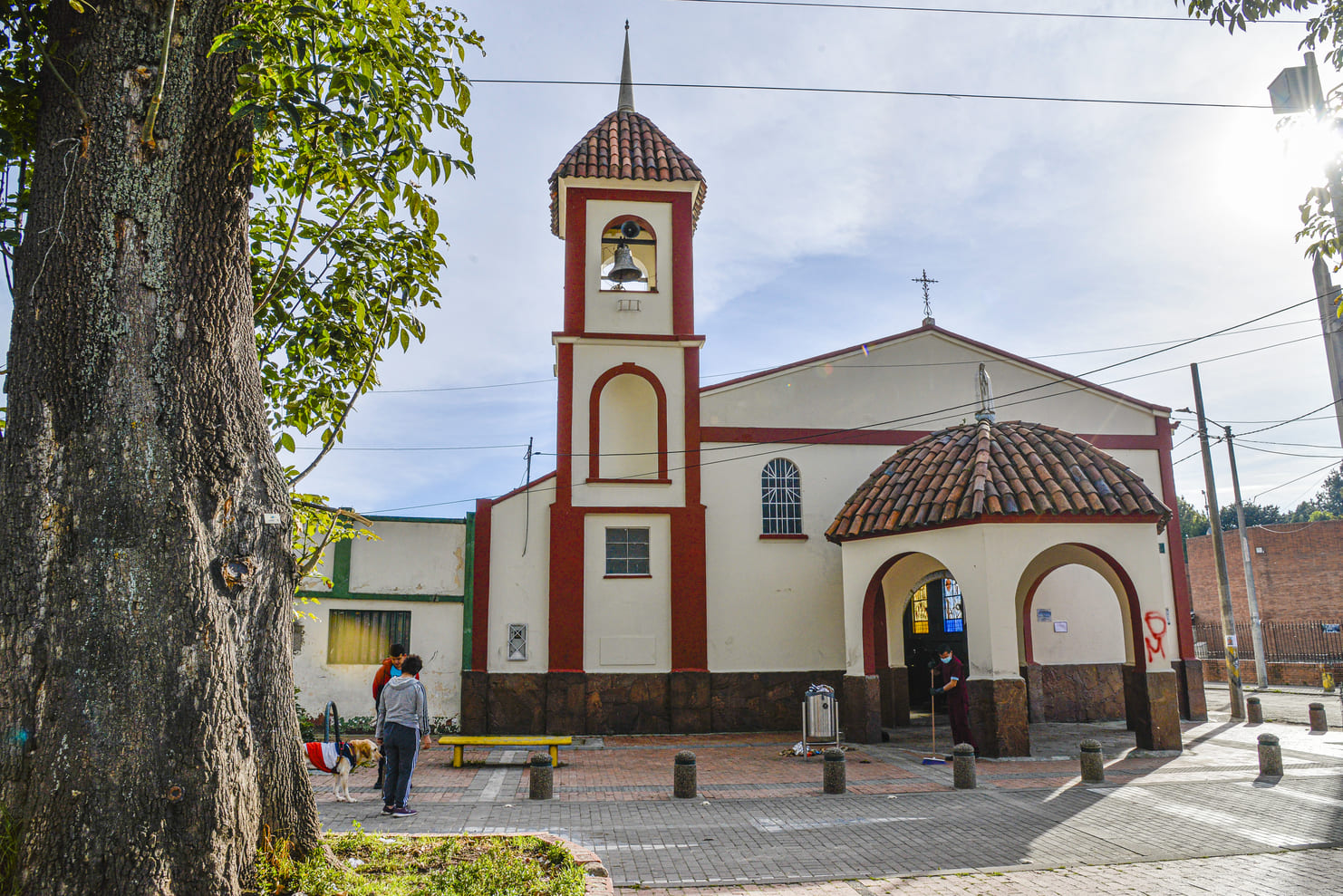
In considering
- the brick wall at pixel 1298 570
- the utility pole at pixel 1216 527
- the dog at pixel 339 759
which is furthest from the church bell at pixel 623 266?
the brick wall at pixel 1298 570

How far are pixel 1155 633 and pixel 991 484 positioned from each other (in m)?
3.14

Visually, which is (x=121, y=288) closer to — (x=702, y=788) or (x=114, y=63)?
(x=114, y=63)

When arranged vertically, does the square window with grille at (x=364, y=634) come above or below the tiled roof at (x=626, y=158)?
below

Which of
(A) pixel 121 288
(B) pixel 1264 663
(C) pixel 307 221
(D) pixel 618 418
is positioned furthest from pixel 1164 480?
(A) pixel 121 288

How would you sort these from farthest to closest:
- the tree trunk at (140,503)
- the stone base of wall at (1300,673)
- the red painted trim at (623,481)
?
the stone base of wall at (1300,673) → the red painted trim at (623,481) → the tree trunk at (140,503)

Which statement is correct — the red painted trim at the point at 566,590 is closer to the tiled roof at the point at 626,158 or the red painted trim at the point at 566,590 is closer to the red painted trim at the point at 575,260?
the red painted trim at the point at 575,260

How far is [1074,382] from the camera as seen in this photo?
19469mm

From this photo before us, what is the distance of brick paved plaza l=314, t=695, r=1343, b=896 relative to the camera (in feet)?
24.6

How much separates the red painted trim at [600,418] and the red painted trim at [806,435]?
0.83m

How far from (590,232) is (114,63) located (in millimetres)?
13772

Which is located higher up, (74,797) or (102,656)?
(102,656)

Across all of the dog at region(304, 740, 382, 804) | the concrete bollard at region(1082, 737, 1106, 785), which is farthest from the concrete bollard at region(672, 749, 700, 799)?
Result: the concrete bollard at region(1082, 737, 1106, 785)

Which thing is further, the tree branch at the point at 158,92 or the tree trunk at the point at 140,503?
the tree branch at the point at 158,92

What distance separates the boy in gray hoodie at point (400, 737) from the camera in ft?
32.2
